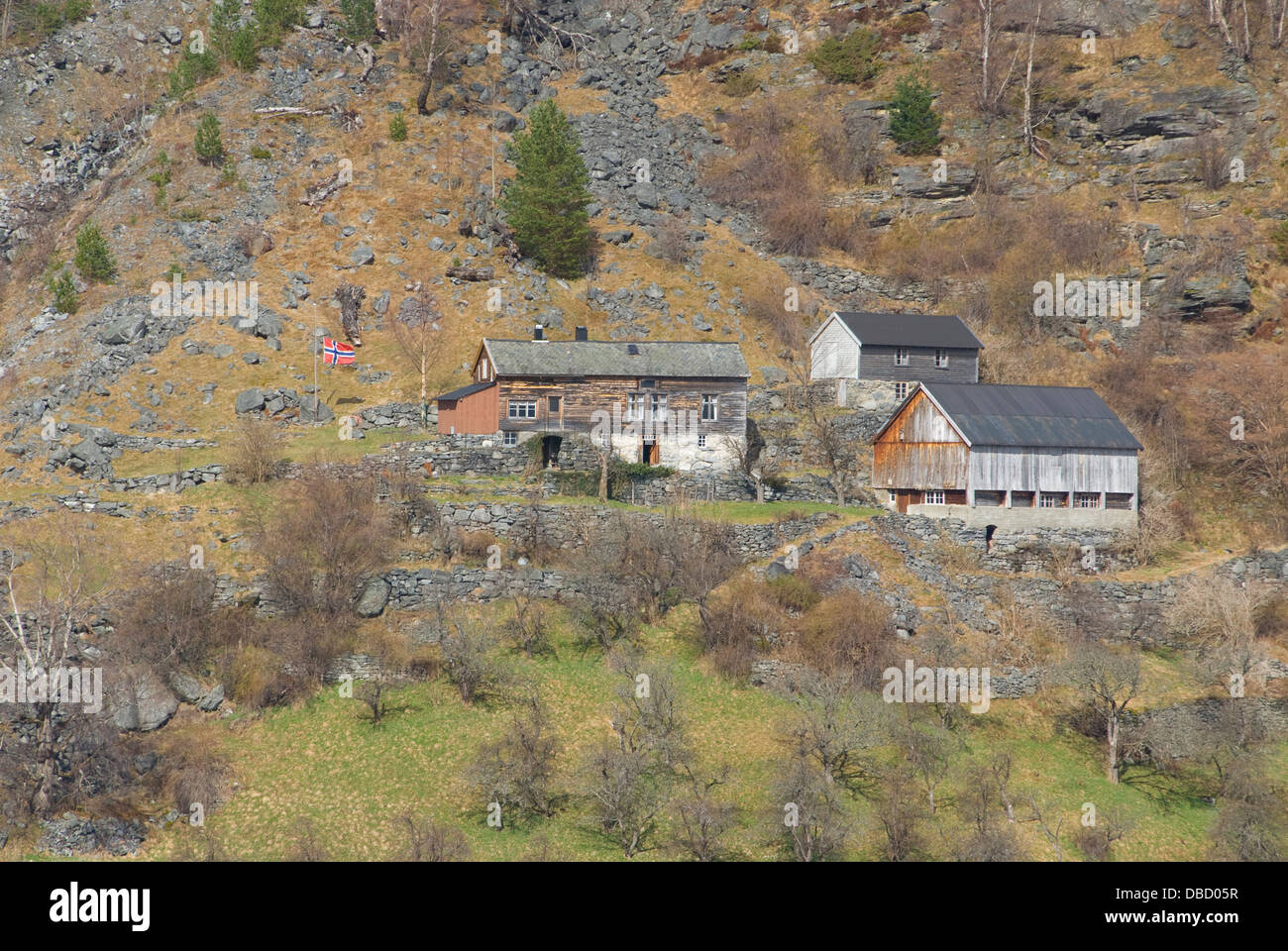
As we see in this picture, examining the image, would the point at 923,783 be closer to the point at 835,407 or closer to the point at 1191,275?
the point at 835,407

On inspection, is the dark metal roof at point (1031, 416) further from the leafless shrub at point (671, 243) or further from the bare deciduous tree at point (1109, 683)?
the leafless shrub at point (671, 243)

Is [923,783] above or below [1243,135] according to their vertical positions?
below

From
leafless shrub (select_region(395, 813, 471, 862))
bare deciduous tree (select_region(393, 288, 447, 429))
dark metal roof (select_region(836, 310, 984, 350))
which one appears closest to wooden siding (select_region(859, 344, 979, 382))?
dark metal roof (select_region(836, 310, 984, 350))

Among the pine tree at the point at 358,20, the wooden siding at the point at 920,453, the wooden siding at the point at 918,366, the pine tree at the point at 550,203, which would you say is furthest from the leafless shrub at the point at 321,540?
the pine tree at the point at 358,20

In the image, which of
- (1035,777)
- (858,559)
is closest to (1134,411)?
(858,559)

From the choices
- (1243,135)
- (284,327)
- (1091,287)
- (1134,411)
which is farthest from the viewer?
(1243,135)

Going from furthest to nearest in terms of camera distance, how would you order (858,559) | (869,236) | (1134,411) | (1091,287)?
(869,236) < (1091,287) < (1134,411) < (858,559)
